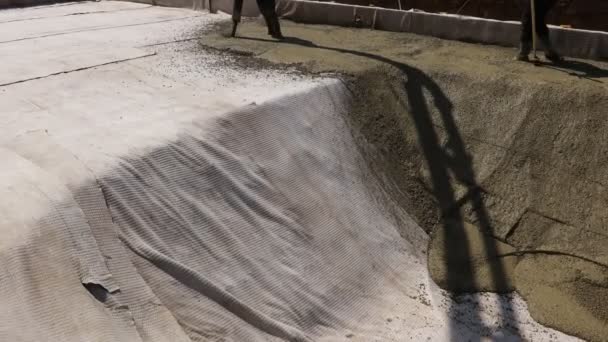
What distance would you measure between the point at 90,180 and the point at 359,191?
2.45m

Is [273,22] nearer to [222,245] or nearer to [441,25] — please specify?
[441,25]

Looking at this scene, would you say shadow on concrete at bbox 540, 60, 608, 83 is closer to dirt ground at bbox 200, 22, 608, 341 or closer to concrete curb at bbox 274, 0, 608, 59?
dirt ground at bbox 200, 22, 608, 341

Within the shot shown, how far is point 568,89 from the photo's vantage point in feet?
17.2

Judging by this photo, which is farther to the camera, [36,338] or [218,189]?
[218,189]

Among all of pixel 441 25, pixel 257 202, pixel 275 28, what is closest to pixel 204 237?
pixel 257 202

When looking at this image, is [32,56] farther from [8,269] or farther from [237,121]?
[8,269]

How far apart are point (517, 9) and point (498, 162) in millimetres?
4268

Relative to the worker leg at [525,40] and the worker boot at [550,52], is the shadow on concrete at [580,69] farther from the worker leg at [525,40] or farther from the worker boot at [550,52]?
the worker leg at [525,40]

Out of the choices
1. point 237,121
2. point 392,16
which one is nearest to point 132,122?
point 237,121

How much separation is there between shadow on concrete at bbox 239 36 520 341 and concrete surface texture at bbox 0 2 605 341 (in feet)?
0.10

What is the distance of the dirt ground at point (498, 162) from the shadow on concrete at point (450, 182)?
1 cm

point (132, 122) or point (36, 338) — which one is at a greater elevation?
point (132, 122)

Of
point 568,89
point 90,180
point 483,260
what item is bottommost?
point 483,260

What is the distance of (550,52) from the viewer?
6.10 meters
